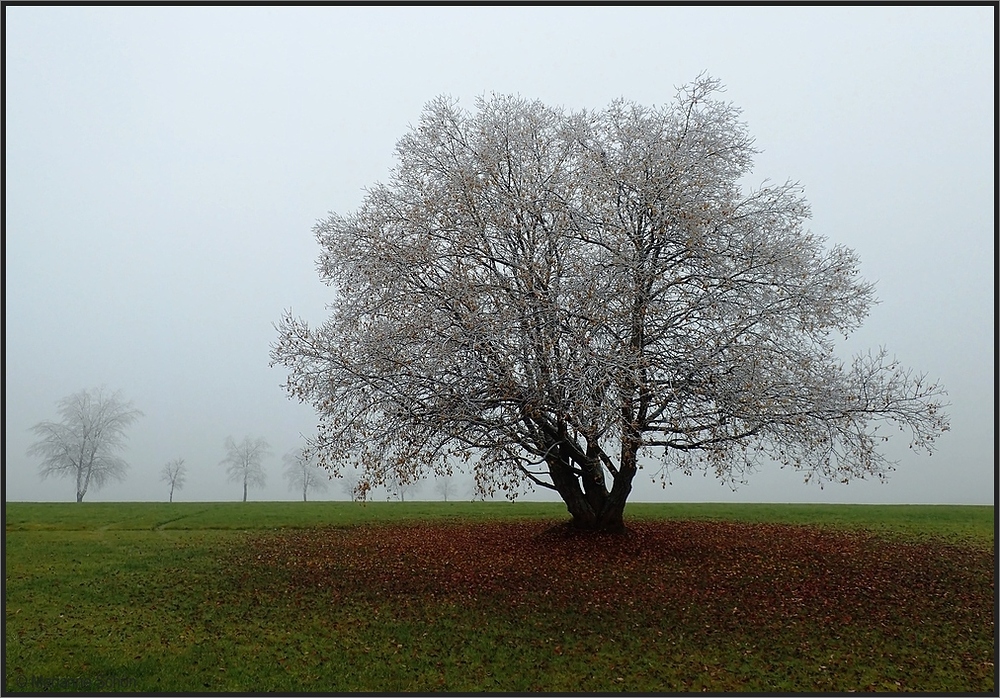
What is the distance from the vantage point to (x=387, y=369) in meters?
15.9

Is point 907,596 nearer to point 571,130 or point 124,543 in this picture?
point 571,130

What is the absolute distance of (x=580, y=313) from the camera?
1577 centimetres

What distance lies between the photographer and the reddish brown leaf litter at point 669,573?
13.5 metres

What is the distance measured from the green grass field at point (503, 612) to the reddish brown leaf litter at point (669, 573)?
0.08 meters

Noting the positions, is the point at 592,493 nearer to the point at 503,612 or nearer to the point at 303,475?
the point at 503,612

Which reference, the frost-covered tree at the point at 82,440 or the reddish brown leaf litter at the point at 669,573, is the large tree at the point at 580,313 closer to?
the reddish brown leaf litter at the point at 669,573

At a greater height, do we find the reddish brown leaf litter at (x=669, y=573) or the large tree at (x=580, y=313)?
the large tree at (x=580, y=313)

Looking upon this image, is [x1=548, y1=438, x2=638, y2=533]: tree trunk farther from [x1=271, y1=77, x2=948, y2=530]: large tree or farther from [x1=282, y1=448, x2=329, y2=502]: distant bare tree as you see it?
[x1=282, y1=448, x2=329, y2=502]: distant bare tree

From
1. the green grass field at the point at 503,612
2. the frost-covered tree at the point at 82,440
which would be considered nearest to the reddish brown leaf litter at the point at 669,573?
the green grass field at the point at 503,612

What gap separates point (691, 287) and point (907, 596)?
8467 mm

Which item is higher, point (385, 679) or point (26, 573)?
point (26, 573)

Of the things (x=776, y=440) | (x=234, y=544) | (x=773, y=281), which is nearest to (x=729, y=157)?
(x=773, y=281)

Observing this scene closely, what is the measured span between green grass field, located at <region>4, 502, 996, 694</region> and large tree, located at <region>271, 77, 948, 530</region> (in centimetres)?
253

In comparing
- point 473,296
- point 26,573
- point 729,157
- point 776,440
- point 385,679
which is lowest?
point 385,679
